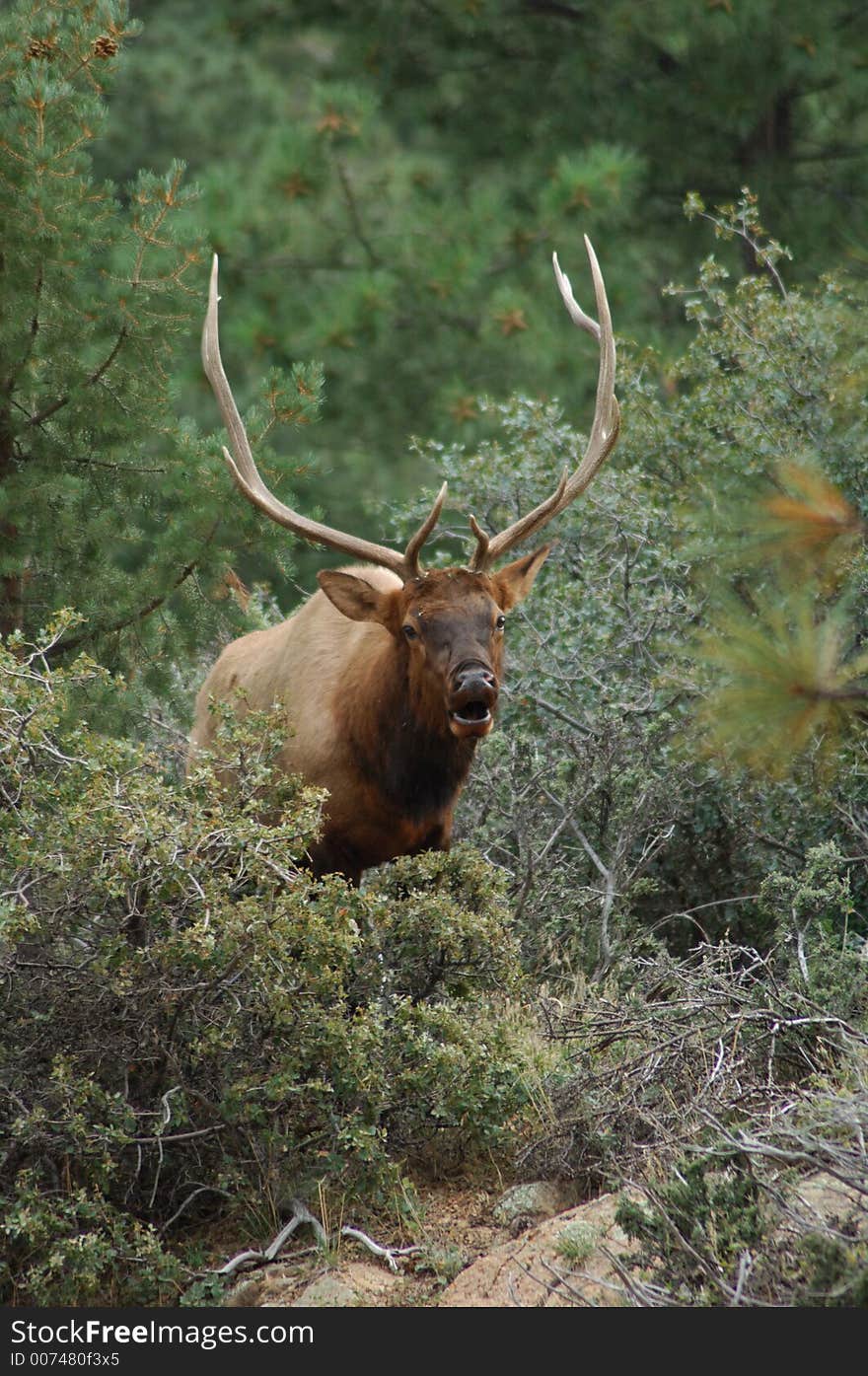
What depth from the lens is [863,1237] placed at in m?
4.14

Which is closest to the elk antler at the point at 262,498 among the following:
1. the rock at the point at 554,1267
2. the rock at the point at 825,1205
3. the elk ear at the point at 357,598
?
the elk ear at the point at 357,598

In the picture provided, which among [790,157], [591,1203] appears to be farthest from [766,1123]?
[790,157]

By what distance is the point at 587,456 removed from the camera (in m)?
7.26

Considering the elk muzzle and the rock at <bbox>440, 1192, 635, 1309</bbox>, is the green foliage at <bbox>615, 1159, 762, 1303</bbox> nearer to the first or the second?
the rock at <bbox>440, 1192, 635, 1309</bbox>

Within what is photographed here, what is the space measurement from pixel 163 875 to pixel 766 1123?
6.25 feet

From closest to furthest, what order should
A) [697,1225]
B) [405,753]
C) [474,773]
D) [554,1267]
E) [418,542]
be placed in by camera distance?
[697,1225] < [554,1267] < [418,542] < [405,753] < [474,773]

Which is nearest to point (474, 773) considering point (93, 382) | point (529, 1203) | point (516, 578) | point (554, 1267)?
point (516, 578)

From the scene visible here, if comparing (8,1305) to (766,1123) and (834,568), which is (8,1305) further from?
(834,568)

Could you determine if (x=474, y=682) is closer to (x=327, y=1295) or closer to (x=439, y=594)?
(x=439, y=594)

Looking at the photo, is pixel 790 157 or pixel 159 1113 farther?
pixel 790 157

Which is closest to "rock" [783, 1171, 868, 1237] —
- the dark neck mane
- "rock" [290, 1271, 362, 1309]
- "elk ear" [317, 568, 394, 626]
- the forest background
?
the forest background

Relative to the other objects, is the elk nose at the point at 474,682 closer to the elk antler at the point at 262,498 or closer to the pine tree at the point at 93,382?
the elk antler at the point at 262,498

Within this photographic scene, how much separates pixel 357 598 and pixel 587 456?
1.23 metres

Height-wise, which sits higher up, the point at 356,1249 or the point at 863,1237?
the point at 863,1237
